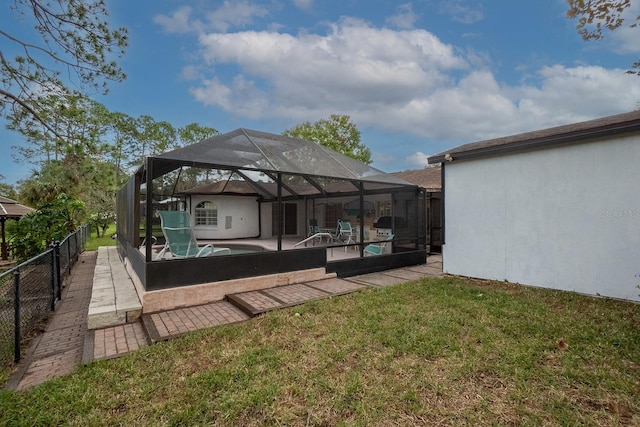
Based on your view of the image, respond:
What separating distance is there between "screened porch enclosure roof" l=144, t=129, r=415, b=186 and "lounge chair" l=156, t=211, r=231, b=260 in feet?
2.90

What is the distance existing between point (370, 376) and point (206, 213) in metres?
11.3

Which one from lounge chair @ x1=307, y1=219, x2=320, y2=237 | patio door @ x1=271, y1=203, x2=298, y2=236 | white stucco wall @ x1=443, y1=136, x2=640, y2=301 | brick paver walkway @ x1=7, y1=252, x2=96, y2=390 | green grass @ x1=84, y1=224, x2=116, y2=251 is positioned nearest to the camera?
brick paver walkway @ x1=7, y1=252, x2=96, y2=390

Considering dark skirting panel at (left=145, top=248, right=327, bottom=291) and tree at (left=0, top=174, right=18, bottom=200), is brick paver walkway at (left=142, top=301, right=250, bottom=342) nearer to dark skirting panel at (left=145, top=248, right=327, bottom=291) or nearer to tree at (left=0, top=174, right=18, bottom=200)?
dark skirting panel at (left=145, top=248, right=327, bottom=291)

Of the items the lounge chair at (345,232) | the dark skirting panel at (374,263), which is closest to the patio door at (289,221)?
the lounge chair at (345,232)

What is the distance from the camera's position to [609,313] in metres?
4.38

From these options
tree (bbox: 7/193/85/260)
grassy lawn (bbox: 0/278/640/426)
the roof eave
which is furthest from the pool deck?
tree (bbox: 7/193/85/260)

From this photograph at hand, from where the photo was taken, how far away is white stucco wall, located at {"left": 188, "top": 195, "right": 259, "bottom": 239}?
1250 centimetres

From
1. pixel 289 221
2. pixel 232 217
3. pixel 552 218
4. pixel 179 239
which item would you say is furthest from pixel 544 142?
pixel 232 217

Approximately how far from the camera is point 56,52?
5.37 meters

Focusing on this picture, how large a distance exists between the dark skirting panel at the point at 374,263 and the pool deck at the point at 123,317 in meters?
0.27

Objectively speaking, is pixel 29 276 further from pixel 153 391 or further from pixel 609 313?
pixel 609 313

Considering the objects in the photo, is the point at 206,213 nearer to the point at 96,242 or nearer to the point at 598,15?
the point at 96,242

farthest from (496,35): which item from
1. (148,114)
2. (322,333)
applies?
(148,114)

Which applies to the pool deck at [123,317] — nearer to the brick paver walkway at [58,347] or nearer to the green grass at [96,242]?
the brick paver walkway at [58,347]
